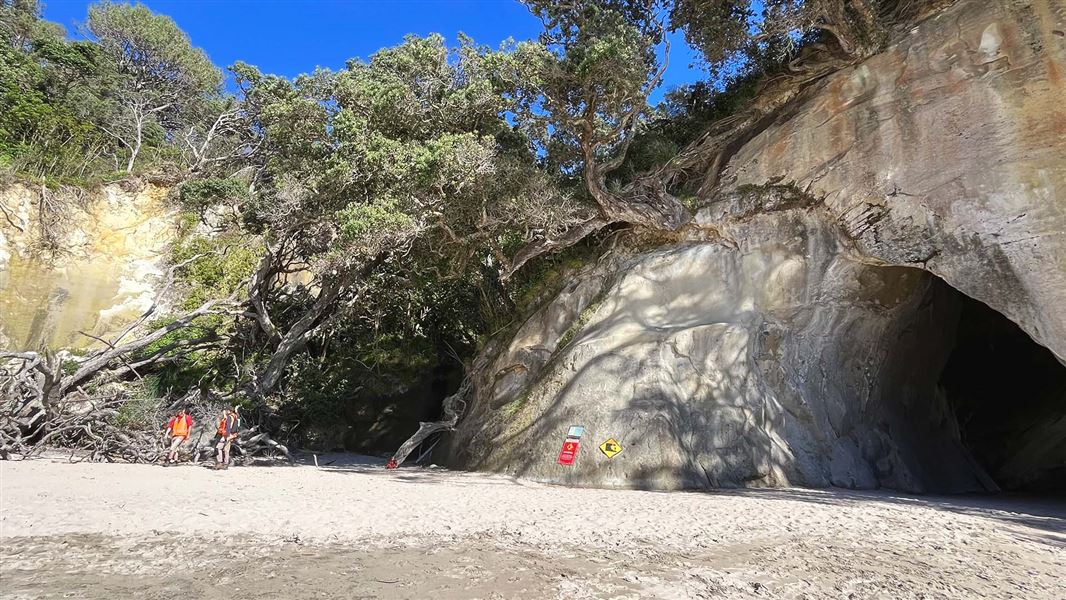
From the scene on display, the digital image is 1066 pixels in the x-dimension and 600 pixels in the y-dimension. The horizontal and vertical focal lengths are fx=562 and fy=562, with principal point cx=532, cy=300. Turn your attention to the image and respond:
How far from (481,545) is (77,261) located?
20.3 meters

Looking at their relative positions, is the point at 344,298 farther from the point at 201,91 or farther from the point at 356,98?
the point at 201,91

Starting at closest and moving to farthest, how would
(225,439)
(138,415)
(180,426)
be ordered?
(225,439) < (180,426) < (138,415)

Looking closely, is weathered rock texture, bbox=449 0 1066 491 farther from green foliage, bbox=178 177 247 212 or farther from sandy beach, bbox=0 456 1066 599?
green foliage, bbox=178 177 247 212

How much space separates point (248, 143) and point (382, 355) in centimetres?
1216

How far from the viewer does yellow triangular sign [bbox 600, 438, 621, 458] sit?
10.8 metres

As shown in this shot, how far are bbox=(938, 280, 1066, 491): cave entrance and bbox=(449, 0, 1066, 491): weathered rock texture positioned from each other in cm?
368

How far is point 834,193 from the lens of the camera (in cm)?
1202

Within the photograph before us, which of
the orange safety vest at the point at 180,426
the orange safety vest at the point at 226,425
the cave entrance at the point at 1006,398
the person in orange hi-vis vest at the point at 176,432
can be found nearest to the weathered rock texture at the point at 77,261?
the person in orange hi-vis vest at the point at 176,432

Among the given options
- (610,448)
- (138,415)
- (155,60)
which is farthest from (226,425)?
(155,60)

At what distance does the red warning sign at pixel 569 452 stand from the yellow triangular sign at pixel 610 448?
0.51 m

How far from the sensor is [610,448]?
10.9 meters

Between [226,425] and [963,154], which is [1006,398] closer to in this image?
[963,154]

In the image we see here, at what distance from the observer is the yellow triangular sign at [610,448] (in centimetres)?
1083

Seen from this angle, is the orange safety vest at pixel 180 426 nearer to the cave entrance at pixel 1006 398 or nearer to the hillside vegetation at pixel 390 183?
the hillside vegetation at pixel 390 183
